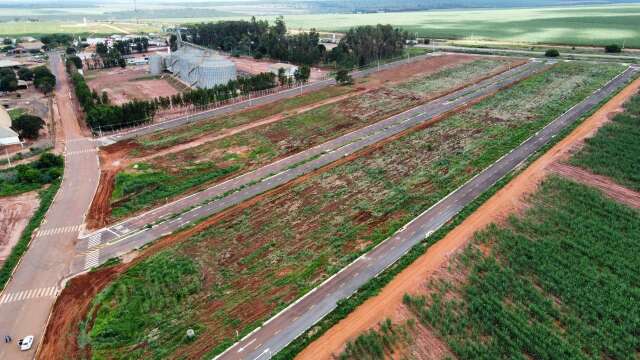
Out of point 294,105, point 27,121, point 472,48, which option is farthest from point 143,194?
point 472,48

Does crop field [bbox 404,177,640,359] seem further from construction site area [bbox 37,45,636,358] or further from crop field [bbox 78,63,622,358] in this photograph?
crop field [bbox 78,63,622,358]

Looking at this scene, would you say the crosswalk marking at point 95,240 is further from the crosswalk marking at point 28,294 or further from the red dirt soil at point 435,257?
the red dirt soil at point 435,257

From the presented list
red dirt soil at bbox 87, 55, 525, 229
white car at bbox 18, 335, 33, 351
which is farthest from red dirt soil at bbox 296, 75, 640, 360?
red dirt soil at bbox 87, 55, 525, 229

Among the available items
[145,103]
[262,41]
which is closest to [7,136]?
[145,103]

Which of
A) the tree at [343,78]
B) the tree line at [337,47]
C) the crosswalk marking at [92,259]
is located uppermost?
the tree line at [337,47]

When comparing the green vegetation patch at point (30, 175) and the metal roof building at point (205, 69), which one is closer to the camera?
the green vegetation patch at point (30, 175)

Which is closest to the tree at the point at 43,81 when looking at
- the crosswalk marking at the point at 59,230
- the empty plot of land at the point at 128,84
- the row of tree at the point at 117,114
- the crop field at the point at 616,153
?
the empty plot of land at the point at 128,84
